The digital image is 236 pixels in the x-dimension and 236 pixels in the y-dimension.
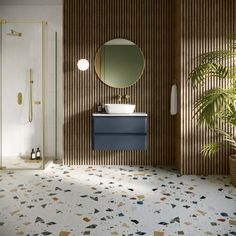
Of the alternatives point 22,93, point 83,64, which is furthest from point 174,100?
point 22,93

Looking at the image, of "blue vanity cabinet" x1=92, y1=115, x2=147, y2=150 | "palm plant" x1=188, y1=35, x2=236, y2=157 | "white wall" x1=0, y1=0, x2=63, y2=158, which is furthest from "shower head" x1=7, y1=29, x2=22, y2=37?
"palm plant" x1=188, y1=35, x2=236, y2=157

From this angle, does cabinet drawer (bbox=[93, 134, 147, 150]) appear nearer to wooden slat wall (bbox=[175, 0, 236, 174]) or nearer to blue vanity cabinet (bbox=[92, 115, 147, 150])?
blue vanity cabinet (bbox=[92, 115, 147, 150])

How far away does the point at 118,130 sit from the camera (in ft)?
13.8

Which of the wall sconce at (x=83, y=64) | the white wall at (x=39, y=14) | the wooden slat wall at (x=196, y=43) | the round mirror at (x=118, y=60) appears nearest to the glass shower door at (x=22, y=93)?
the white wall at (x=39, y=14)

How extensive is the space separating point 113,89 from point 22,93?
5.02 ft

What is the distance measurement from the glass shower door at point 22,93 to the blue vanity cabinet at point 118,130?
1.25 meters

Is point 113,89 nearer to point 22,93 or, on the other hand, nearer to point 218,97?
point 22,93

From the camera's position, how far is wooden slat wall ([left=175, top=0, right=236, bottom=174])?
402 cm

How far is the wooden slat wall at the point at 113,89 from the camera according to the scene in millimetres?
4574

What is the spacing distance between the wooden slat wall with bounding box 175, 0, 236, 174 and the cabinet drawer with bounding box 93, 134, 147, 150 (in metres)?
0.57

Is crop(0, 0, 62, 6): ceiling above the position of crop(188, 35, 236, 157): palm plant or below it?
above

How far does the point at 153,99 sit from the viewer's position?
15.2ft

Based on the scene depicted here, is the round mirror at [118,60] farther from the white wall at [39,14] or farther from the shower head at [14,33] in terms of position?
the shower head at [14,33]

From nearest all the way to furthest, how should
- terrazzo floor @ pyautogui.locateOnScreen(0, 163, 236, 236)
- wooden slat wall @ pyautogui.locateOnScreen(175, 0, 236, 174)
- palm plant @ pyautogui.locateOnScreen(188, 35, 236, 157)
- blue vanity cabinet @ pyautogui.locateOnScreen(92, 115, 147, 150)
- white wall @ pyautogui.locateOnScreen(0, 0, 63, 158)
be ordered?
terrazzo floor @ pyautogui.locateOnScreen(0, 163, 236, 236) → palm plant @ pyautogui.locateOnScreen(188, 35, 236, 157) → wooden slat wall @ pyautogui.locateOnScreen(175, 0, 236, 174) → blue vanity cabinet @ pyautogui.locateOnScreen(92, 115, 147, 150) → white wall @ pyautogui.locateOnScreen(0, 0, 63, 158)
